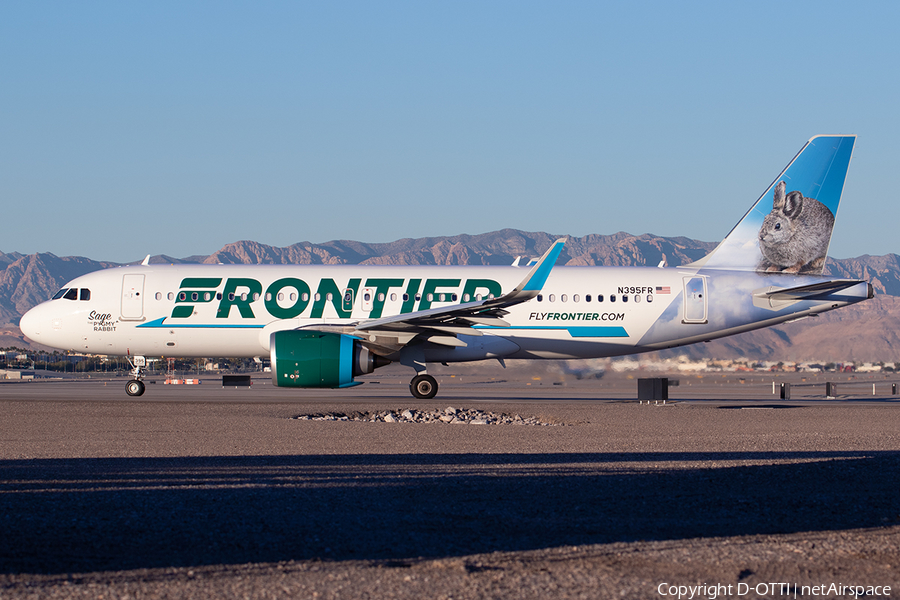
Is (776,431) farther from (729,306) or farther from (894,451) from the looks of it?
(729,306)

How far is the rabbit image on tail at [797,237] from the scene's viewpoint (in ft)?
95.7

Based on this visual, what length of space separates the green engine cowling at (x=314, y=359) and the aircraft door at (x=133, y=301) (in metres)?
5.81

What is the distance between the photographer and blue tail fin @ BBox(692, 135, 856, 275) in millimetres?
29188

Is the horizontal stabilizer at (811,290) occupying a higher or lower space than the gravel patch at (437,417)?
higher

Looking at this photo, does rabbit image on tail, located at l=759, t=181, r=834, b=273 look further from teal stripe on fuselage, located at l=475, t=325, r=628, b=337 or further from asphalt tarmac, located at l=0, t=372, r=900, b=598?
asphalt tarmac, located at l=0, t=372, r=900, b=598

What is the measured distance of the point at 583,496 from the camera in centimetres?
927

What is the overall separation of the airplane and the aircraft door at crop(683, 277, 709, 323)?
0.05 meters

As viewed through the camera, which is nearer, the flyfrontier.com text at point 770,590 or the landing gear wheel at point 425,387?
the flyfrontier.com text at point 770,590

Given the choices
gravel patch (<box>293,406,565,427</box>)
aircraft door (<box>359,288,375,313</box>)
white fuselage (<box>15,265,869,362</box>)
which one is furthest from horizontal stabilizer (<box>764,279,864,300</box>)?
aircraft door (<box>359,288,375,313</box>)

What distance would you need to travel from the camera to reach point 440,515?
26.6ft

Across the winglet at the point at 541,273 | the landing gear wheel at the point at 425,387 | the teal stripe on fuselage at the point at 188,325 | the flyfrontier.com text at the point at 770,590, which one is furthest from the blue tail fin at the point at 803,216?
the flyfrontier.com text at the point at 770,590

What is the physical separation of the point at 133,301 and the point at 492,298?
38.1ft

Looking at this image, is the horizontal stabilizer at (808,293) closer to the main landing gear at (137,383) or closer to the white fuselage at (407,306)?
the white fuselage at (407,306)

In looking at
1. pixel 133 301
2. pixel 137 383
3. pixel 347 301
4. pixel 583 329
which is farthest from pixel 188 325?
pixel 583 329
